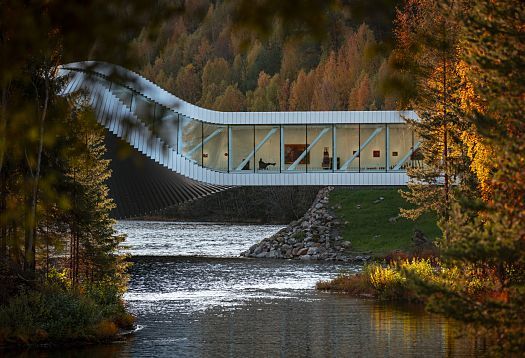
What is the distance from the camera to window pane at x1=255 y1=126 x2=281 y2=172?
188ft

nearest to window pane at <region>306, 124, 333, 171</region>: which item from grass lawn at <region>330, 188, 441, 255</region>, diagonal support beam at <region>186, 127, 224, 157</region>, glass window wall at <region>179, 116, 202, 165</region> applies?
diagonal support beam at <region>186, 127, 224, 157</region>

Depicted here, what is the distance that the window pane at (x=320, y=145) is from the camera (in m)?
57.6

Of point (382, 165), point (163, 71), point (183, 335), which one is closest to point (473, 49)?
point (183, 335)

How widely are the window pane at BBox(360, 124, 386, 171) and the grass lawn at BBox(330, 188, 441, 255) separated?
4.54 meters

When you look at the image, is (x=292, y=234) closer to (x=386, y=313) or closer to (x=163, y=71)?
(x=386, y=313)

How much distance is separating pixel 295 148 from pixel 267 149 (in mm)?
1596

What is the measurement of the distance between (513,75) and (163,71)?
135206mm

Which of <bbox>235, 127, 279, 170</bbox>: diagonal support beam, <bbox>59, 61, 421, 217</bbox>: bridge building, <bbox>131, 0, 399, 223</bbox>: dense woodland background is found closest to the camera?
<bbox>59, 61, 421, 217</bbox>: bridge building

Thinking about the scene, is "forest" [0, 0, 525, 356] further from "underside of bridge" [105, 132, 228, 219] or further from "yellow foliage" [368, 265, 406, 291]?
"underside of bridge" [105, 132, 228, 219]

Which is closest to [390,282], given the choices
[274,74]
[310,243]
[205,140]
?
[205,140]

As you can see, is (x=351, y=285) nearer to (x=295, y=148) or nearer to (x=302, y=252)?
(x=302, y=252)

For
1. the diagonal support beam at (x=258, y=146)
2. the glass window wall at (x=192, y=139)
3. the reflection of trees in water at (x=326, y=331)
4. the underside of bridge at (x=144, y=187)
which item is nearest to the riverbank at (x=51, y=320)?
the reflection of trees in water at (x=326, y=331)

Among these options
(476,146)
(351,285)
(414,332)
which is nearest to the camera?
(414,332)

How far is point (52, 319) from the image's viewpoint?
23.4 metres
